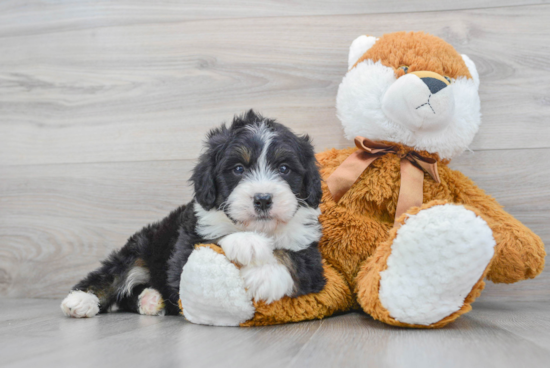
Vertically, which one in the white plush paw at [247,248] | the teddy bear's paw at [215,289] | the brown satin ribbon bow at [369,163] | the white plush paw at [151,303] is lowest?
the white plush paw at [151,303]

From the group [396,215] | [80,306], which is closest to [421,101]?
[396,215]

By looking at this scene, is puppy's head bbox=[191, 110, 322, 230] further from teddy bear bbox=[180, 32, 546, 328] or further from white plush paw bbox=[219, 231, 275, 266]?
teddy bear bbox=[180, 32, 546, 328]

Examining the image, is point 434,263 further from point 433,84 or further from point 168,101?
point 168,101

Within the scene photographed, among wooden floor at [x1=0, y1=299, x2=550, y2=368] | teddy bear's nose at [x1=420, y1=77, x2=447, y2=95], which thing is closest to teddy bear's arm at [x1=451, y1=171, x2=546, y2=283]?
wooden floor at [x1=0, y1=299, x2=550, y2=368]

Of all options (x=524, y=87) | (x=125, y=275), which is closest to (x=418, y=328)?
(x=125, y=275)

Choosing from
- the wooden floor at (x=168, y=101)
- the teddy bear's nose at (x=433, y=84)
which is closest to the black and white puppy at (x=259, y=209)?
the teddy bear's nose at (x=433, y=84)

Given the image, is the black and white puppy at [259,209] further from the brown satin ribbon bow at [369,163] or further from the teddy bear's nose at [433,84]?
the teddy bear's nose at [433,84]

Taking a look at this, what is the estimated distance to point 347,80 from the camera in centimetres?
192

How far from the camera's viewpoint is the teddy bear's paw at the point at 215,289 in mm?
1434

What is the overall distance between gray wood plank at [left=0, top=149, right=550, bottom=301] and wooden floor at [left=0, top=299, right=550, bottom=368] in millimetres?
754

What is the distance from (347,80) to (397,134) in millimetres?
326

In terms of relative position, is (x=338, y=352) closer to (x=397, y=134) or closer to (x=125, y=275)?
(x=397, y=134)

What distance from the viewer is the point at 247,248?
56.1 inches

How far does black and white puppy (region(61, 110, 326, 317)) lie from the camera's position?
4.74 feet
